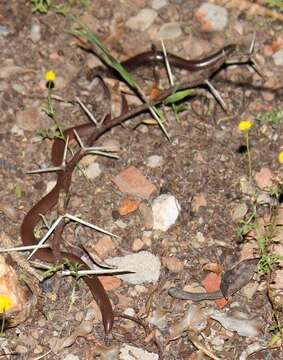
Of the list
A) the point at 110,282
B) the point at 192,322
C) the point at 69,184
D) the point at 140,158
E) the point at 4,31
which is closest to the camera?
the point at 192,322

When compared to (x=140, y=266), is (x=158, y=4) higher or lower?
higher

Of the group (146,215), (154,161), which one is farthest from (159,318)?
(154,161)

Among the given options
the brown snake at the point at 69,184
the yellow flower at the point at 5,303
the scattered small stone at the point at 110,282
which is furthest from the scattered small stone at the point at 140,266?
the yellow flower at the point at 5,303

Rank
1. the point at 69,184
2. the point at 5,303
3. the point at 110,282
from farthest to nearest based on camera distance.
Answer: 1. the point at 69,184
2. the point at 110,282
3. the point at 5,303

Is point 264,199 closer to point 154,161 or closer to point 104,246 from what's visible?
point 154,161

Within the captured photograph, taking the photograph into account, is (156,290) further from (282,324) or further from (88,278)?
(282,324)

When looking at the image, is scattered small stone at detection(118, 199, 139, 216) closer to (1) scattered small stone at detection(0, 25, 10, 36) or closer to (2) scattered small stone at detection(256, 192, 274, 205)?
(2) scattered small stone at detection(256, 192, 274, 205)

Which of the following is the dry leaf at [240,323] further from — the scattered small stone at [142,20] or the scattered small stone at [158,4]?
the scattered small stone at [158,4]
